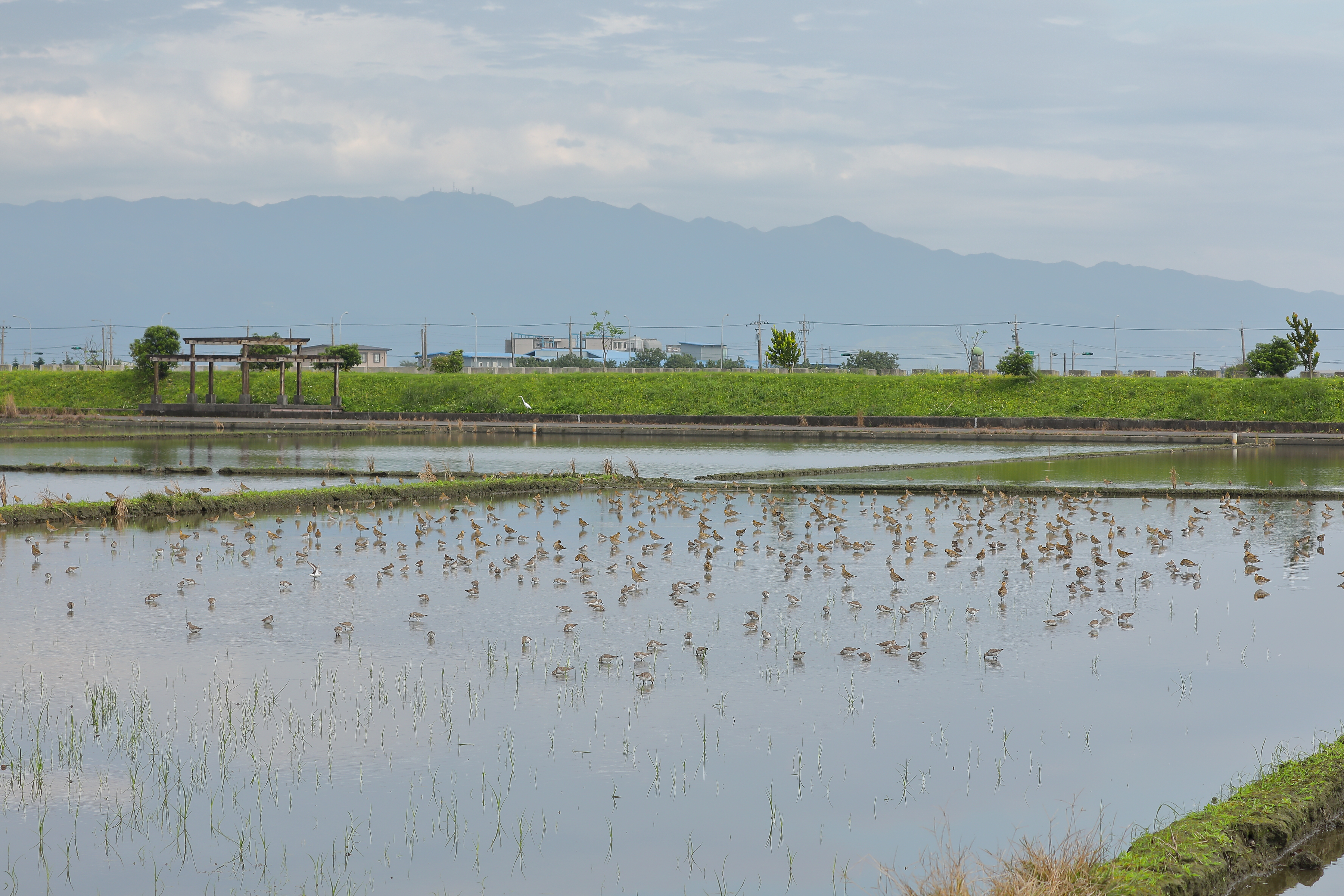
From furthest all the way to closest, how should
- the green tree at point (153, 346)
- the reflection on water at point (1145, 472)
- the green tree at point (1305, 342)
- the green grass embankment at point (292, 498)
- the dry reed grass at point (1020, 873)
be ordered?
the green tree at point (153, 346)
the green tree at point (1305, 342)
the reflection on water at point (1145, 472)
the green grass embankment at point (292, 498)
the dry reed grass at point (1020, 873)

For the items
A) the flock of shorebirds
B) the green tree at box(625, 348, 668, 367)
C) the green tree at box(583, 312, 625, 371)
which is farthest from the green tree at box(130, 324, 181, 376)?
the flock of shorebirds

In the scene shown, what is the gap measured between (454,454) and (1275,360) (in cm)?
4291

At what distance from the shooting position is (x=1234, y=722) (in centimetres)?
860

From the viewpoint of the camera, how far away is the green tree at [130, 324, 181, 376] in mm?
69562

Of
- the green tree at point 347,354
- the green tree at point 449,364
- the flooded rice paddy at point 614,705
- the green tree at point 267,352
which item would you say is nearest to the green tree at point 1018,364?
the green tree at point 449,364

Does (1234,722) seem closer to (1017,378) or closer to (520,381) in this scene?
(1017,378)

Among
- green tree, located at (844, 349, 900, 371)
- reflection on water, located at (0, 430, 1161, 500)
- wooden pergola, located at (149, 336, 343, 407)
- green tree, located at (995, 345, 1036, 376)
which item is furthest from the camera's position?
green tree, located at (844, 349, 900, 371)

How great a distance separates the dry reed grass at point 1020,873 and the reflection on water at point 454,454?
19858mm

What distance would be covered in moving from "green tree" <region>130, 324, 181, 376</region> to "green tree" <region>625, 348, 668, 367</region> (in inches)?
1891

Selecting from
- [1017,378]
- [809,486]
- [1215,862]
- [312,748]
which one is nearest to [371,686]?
[312,748]

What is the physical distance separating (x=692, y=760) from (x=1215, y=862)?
313cm

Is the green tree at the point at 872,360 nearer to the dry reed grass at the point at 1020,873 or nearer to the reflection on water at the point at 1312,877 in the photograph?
the reflection on water at the point at 1312,877

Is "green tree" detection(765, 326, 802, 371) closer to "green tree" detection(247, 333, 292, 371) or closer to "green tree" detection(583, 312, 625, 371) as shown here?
"green tree" detection(583, 312, 625, 371)

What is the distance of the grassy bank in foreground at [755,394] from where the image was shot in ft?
182
